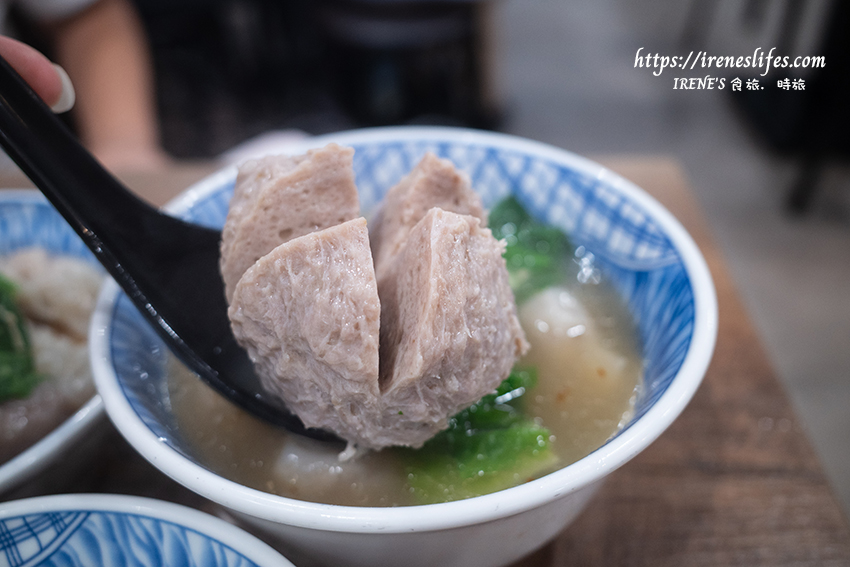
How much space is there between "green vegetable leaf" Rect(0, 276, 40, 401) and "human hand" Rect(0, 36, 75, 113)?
0.34 m

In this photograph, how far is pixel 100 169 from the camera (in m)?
0.85

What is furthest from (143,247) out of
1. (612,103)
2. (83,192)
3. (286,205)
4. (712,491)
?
(612,103)

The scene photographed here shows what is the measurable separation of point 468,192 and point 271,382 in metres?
0.37

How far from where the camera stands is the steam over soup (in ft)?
2.55

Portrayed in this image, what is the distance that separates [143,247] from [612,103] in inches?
146

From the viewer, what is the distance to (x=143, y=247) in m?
0.85

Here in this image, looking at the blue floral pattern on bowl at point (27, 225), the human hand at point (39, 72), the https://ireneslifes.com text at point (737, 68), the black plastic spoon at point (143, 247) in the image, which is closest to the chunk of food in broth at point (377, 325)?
the black plastic spoon at point (143, 247)

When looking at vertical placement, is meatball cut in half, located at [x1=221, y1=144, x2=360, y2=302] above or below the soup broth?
above

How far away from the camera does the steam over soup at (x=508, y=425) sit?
78 cm

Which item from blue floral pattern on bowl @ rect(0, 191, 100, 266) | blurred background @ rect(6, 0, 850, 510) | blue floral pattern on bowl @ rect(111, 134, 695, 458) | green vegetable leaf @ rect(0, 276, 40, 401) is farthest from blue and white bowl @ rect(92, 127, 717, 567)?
blurred background @ rect(6, 0, 850, 510)

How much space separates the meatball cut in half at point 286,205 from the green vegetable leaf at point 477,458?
330 millimetres

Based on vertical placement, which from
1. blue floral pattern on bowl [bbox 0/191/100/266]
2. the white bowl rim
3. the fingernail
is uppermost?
the fingernail

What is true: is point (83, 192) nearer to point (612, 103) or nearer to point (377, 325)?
point (377, 325)

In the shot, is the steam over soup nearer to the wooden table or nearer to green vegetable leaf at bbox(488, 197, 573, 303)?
green vegetable leaf at bbox(488, 197, 573, 303)
